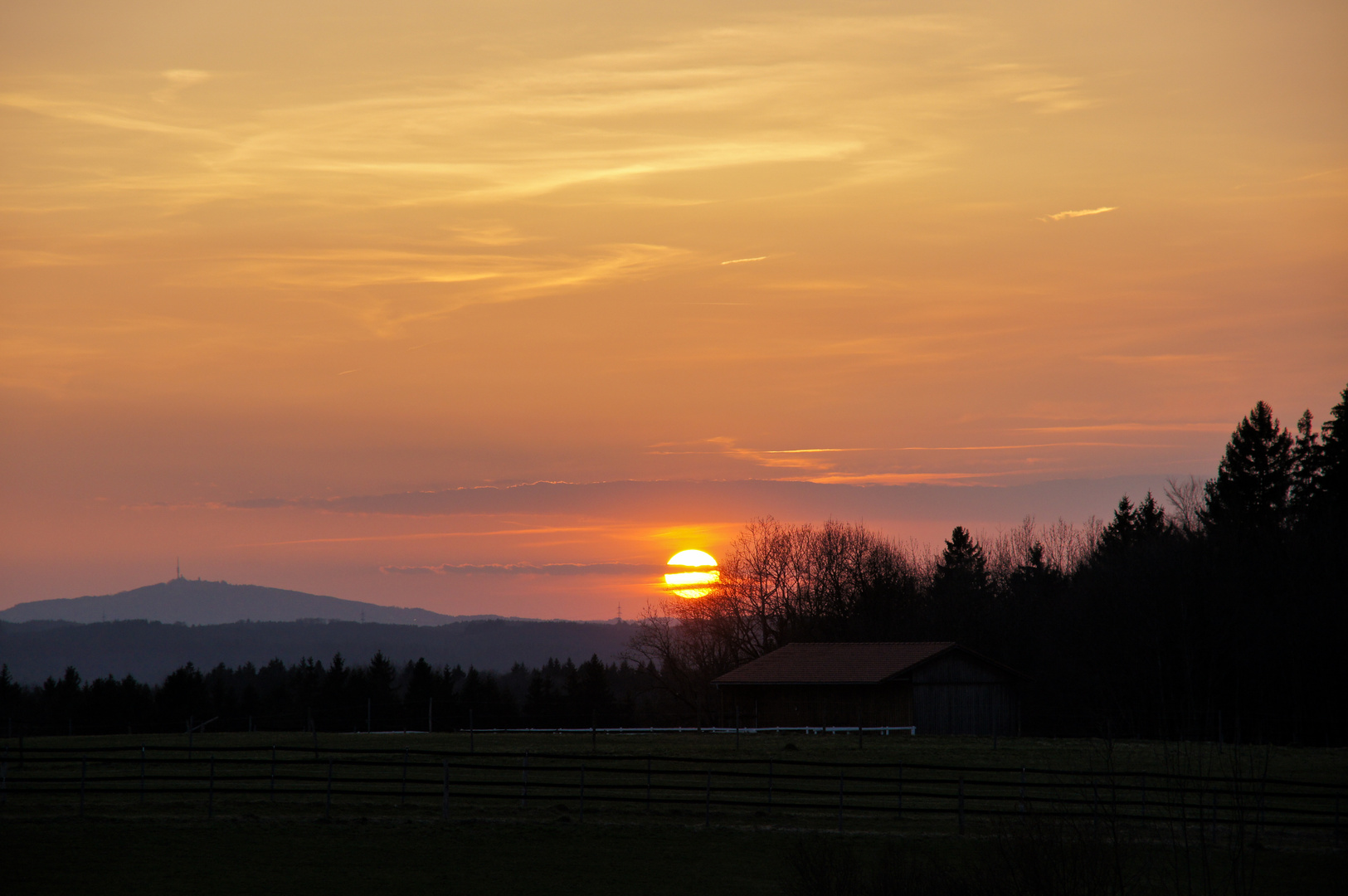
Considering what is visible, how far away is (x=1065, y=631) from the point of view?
7969cm

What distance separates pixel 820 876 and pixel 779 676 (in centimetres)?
4840

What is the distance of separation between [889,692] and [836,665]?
3.67 metres

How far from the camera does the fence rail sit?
2723cm

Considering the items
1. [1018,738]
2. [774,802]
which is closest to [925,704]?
[1018,738]

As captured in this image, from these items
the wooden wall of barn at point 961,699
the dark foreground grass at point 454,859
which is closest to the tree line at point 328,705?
the wooden wall of barn at point 961,699

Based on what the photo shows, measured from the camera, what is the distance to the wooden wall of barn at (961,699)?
6050 cm

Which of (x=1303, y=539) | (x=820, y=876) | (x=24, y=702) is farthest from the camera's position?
(x=24, y=702)

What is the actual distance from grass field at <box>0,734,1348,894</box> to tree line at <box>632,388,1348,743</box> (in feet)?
99.9

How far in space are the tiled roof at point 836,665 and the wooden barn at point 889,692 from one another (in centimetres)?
5

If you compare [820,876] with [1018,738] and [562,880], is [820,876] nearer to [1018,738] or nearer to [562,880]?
[562,880]

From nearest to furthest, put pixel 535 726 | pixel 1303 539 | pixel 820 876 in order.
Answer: pixel 820 876 < pixel 1303 539 < pixel 535 726

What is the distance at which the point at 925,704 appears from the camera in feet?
198

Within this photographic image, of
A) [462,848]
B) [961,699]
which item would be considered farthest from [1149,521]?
[462,848]

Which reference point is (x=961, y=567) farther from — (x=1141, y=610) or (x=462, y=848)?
(x=462, y=848)
